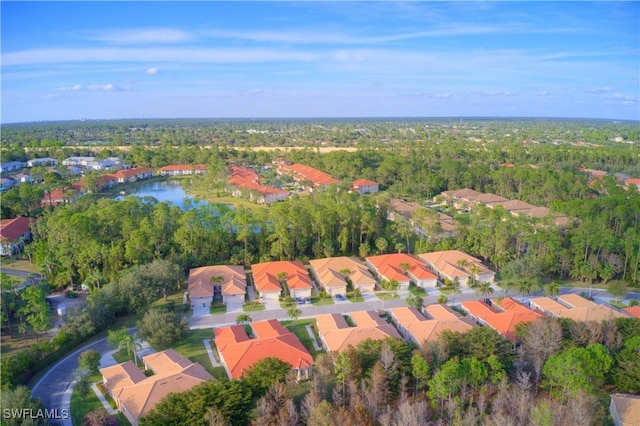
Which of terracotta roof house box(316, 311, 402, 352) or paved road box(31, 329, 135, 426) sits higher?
terracotta roof house box(316, 311, 402, 352)

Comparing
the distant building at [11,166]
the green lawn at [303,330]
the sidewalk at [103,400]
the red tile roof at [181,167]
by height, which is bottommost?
the sidewalk at [103,400]

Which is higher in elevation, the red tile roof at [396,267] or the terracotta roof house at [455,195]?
the terracotta roof house at [455,195]

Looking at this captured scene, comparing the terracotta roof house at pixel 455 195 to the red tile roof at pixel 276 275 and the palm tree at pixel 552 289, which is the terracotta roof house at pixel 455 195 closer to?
the palm tree at pixel 552 289

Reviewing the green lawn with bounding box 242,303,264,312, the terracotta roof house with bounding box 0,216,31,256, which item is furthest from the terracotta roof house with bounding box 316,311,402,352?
the terracotta roof house with bounding box 0,216,31,256

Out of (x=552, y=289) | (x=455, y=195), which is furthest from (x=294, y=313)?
(x=455, y=195)

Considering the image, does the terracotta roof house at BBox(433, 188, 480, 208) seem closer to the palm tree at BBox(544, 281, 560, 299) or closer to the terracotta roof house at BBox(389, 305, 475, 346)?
the palm tree at BBox(544, 281, 560, 299)

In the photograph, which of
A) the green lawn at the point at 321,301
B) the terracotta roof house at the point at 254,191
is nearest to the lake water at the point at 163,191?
the terracotta roof house at the point at 254,191
